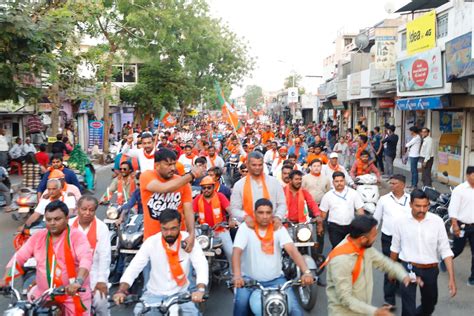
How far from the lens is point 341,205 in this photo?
7.69m

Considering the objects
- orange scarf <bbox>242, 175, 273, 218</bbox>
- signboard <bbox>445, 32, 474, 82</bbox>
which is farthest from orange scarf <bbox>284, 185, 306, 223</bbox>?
signboard <bbox>445, 32, 474, 82</bbox>

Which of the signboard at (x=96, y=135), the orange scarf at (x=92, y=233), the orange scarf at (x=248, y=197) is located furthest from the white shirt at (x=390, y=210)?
the signboard at (x=96, y=135)

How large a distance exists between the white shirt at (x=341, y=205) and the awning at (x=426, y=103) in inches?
428

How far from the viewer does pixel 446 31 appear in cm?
1755

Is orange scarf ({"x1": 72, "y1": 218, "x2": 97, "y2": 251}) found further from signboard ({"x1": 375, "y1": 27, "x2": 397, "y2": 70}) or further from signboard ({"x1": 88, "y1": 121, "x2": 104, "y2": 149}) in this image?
signboard ({"x1": 88, "y1": 121, "x2": 104, "y2": 149})

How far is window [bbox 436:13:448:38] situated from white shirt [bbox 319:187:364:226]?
11754 mm

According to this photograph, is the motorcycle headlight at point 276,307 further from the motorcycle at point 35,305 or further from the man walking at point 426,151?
the man walking at point 426,151

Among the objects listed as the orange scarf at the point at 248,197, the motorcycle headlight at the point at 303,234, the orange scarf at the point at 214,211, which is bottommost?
the motorcycle headlight at the point at 303,234

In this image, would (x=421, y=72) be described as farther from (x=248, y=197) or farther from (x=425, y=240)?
(x=425, y=240)

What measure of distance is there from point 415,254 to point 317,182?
13.1 feet

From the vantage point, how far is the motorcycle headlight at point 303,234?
22.9ft

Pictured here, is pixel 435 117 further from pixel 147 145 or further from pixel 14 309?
pixel 14 309

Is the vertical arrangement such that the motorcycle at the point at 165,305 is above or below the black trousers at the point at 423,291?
above

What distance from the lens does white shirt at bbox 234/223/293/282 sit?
4949mm
